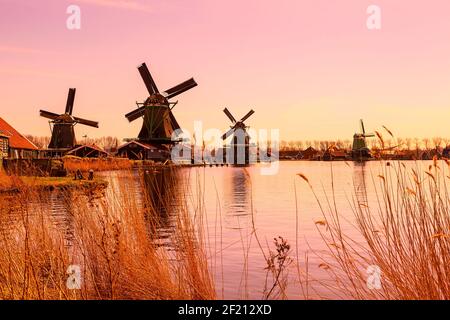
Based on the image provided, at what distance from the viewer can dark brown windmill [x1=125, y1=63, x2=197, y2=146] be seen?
54781 mm

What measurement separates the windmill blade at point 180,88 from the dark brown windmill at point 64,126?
11.9 m

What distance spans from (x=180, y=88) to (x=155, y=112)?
3.93 m

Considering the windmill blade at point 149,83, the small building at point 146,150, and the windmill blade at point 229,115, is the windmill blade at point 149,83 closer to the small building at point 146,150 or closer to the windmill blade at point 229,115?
the small building at point 146,150

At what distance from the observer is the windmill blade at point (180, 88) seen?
176 feet

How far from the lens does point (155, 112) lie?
55094 millimetres

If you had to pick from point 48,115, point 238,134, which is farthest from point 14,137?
point 238,134

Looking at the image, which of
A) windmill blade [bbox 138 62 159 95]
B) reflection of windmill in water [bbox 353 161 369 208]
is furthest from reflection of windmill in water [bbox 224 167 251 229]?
windmill blade [bbox 138 62 159 95]

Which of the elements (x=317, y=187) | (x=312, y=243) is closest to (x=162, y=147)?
(x=317, y=187)

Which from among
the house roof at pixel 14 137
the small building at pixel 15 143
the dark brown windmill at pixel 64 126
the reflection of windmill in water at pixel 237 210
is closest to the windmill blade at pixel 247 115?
the dark brown windmill at pixel 64 126

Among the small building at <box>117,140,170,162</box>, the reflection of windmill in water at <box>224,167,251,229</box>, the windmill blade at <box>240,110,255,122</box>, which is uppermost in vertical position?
the windmill blade at <box>240,110,255,122</box>

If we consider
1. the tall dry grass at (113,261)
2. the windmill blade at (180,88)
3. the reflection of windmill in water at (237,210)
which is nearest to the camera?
the tall dry grass at (113,261)

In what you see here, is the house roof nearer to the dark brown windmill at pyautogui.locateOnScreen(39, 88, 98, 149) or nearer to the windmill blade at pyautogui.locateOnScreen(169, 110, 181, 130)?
the dark brown windmill at pyautogui.locateOnScreen(39, 88, 98, 149)

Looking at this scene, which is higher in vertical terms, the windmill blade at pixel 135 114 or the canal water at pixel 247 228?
the windmill blade at pixel 135 114

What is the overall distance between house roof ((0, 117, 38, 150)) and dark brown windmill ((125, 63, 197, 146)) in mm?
14764
